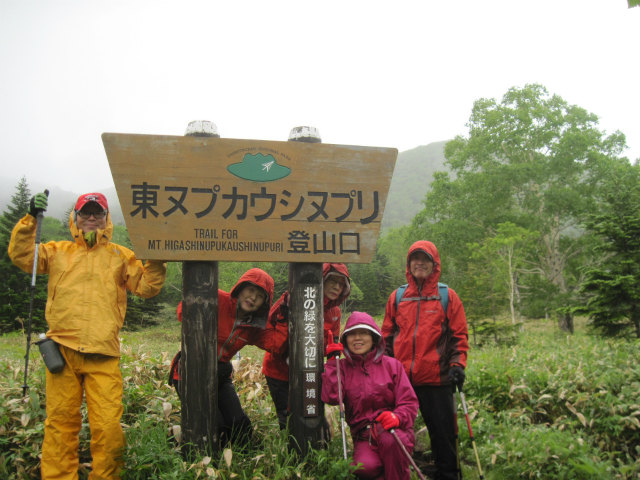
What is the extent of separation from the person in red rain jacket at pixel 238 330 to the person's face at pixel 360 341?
806 mm

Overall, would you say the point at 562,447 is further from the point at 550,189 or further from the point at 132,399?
the point at 550,189

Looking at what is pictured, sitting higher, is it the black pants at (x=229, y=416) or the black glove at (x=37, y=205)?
the black glove at (x=37, y=205)

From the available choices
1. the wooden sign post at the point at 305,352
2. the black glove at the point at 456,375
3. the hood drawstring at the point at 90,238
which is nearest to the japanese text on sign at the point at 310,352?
the wooden sign post at the point at 305,352

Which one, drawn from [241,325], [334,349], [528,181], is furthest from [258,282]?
[528,181]

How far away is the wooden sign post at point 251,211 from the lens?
3.73 m

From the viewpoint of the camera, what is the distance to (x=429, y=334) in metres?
4.18

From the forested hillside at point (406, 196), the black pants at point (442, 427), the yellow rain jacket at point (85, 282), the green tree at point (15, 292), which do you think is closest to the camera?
the yellow rain jacket at point (85, 282)

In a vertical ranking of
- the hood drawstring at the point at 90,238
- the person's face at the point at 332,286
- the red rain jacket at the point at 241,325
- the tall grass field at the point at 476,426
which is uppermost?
the hood drawstring at the point at 90,238

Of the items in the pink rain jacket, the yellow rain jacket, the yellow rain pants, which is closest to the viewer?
the yellow rain pants

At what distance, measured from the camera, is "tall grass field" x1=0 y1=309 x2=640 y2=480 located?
3652 mm

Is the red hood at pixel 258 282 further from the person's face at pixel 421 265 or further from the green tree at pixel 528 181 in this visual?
the green tree at pixel 528 181

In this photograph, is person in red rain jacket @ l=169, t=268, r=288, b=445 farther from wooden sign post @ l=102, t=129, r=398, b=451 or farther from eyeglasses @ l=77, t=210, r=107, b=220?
eyeglasses @ l=77, t=210, r=107, b=220

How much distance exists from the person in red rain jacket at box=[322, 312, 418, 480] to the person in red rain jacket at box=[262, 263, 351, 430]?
325mm

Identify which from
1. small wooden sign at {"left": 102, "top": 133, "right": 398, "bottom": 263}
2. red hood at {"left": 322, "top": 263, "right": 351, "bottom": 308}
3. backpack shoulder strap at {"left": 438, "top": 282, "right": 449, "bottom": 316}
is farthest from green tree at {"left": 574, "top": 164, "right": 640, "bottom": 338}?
small wooden sign at {"left": 102, "top": 133, "right": 398, "bottom": 263}
